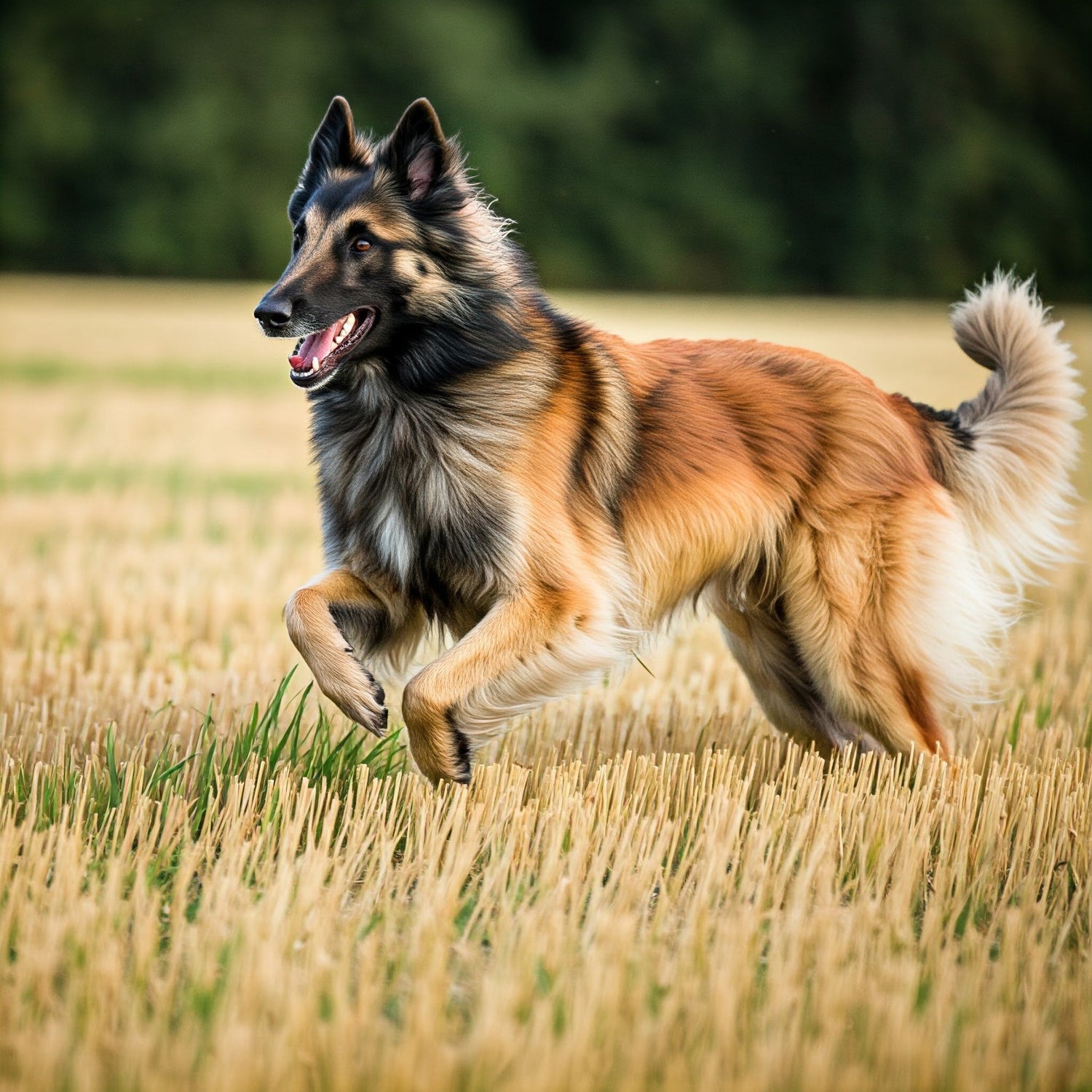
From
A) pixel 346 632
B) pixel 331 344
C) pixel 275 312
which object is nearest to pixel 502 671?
pixel 346 632

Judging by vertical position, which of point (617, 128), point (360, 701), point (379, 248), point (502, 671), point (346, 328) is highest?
point (617, 128)

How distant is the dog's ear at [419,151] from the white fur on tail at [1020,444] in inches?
76.1

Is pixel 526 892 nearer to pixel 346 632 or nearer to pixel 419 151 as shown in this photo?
pixel 346 632

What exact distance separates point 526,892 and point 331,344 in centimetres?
174

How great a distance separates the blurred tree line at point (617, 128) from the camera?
113 ft

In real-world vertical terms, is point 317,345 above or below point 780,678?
above

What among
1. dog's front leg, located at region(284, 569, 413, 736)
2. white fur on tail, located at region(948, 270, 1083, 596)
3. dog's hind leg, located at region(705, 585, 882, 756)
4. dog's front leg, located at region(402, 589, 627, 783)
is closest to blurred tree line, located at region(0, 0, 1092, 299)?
white fur on tail, located at region(948, 270, 1083, 596)

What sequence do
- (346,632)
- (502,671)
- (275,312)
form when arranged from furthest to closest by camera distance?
1. (346,632)
2. (502,671)
3. (275,312)

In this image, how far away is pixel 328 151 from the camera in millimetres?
4129

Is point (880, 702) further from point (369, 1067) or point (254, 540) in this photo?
point (254, 540)

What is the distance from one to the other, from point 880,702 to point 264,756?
1.96 m

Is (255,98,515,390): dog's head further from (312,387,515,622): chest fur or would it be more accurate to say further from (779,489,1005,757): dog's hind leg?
(779,489,1005,757): dog's hind leg

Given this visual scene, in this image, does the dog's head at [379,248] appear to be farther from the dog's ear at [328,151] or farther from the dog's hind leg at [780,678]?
the dog's hind leg at [780,678]

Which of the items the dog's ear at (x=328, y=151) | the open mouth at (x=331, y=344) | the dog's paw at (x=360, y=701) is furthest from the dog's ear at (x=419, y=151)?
the dog's paw at (x=360, y=701)
